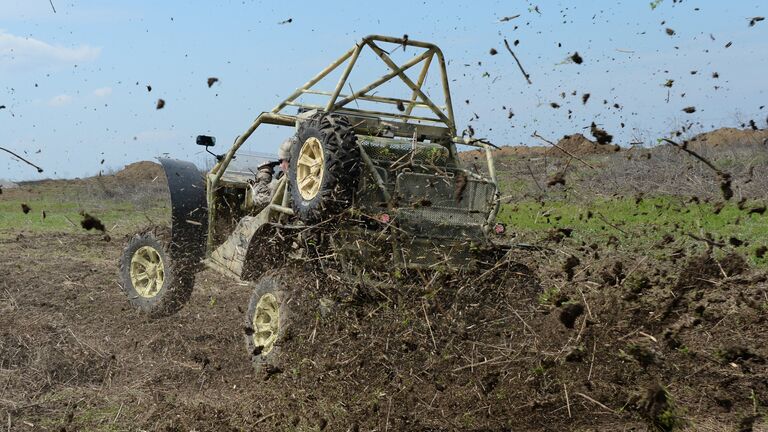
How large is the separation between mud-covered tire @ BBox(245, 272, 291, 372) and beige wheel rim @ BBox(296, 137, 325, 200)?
0.73 m

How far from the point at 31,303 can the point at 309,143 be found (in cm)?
493

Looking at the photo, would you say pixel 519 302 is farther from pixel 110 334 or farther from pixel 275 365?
pixel 110 334

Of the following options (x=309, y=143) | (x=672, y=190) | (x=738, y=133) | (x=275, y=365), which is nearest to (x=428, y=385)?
(x=275, y=365)

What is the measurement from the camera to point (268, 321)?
23.9 ft

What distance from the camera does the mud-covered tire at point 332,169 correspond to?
21.7 feet

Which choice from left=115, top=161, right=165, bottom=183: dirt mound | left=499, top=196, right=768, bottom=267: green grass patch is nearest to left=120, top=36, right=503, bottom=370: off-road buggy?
left=499, top=196, right=768, bottom=267: green grass patch

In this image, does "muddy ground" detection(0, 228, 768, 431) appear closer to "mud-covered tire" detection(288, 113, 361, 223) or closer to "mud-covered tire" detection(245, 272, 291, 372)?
"mud-covered tire" detection(245, 272, 291, 372)

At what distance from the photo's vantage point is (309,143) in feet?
22.7

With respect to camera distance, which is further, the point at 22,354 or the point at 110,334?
the point at 110,334

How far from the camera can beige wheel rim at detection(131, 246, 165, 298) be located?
31.2ft

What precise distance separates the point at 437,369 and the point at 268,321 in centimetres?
163

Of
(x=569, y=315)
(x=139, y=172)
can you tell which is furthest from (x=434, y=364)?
(x=139, y=172)

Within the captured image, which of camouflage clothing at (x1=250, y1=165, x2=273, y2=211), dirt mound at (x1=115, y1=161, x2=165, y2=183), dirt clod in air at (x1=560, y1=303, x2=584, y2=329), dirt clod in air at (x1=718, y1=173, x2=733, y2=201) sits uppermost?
dirt clod in air at (x1=718, y1=173, x2=733, y2=201)

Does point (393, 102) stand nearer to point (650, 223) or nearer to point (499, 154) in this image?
point (650, 223)
